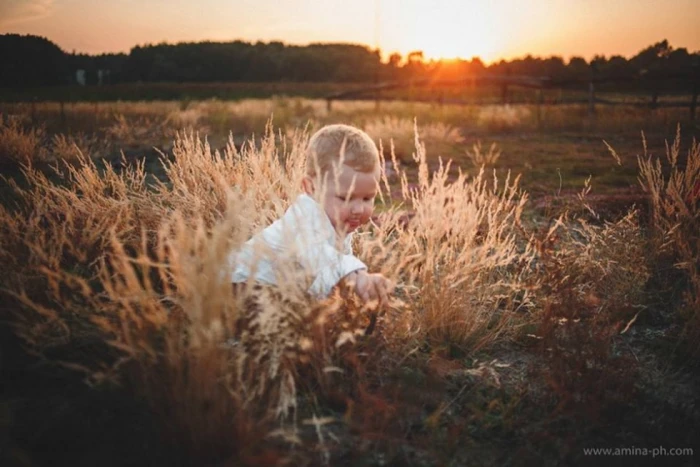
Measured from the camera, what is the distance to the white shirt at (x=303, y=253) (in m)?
1.85

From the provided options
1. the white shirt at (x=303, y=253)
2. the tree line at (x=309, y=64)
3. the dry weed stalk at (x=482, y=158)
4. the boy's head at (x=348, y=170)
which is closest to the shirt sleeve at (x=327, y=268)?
the white shirt at (x=303, y=253)

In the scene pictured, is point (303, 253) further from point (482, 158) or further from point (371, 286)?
point (482, 158)

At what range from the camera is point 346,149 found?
240cm

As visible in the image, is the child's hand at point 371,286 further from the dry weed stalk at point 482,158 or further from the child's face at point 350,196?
the dry weed stalk at point 482,158

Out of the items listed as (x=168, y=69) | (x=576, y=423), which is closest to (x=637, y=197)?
(x=576, y=423)

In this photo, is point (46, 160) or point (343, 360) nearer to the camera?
point (343, 360)

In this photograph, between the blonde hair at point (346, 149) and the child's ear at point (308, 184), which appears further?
the child's ear at point (308, 184)

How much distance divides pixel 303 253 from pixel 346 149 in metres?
0.72

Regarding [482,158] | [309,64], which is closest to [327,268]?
[482,158]

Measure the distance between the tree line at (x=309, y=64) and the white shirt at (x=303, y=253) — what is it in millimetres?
29413

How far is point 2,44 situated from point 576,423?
35.5 feet

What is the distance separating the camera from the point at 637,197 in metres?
5.57

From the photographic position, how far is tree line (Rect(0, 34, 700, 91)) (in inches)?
1699

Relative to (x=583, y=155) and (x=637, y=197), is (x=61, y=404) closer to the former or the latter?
(x=637, y=197)
